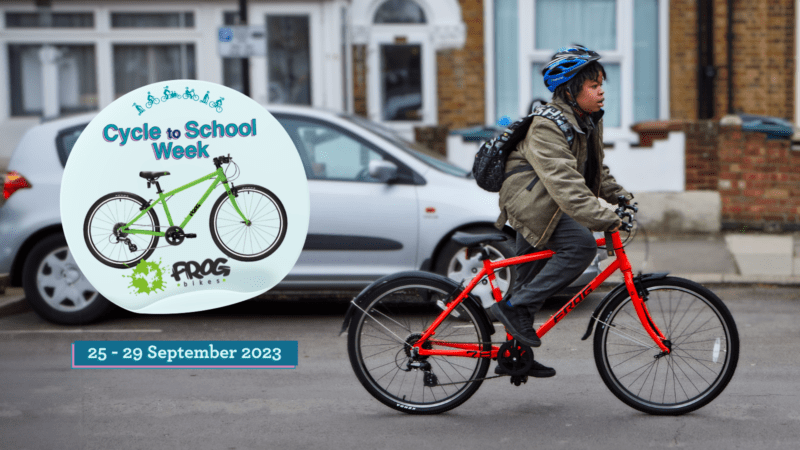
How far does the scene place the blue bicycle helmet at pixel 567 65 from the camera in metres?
4.39

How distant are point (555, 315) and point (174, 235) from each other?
1.86 meters

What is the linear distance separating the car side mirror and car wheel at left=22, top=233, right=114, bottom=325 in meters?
2.23

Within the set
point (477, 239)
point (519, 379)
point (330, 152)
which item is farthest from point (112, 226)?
point (330, 152)

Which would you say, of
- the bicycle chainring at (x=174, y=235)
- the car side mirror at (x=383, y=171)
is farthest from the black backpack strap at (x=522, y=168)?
the car side mirror at (x=383, y=171)

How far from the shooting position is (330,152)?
23.6 feet

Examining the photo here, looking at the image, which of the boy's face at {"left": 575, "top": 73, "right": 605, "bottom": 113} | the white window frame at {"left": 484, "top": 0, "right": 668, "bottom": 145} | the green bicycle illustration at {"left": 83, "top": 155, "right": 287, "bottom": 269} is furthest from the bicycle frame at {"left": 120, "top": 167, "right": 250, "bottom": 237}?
the white window frame at {"left": 484, "top": 0, "right": 668, "bottom": 145}

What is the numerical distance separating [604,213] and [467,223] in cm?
292

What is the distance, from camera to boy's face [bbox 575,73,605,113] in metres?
4.41

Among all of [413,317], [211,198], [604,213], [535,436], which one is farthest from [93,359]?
[604,213]

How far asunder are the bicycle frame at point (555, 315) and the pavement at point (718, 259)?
10.9ft

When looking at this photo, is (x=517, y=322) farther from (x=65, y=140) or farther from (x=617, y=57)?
(x=617, y=57)

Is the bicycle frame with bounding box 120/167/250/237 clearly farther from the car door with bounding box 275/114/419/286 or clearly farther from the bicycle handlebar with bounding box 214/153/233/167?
the car door with bounding box 275/114/419/286

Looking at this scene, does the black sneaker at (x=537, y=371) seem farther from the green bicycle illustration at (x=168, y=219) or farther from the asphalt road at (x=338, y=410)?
the green bicycle illustration at (x=168, y=219)

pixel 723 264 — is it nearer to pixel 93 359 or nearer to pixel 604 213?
pixel 604 213
